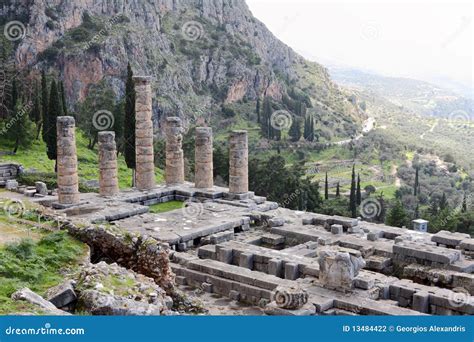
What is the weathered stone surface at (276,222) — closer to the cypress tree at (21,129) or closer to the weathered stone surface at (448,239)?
the weathered stone surface at (448,239)

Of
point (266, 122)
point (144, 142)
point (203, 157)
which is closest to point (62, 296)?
point (144, 142)

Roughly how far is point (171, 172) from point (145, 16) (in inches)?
3074

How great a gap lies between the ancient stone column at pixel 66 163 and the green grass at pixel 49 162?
1565cm

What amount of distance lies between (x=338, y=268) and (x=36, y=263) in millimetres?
8142

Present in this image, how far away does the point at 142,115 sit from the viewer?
102 feet

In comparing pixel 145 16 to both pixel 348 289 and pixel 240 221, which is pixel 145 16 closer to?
pixel 240 221

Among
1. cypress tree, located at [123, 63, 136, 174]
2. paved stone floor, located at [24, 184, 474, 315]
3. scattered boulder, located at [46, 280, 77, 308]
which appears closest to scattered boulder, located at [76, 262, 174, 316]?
scattered boulder, located at [46, 280, 77, 308]

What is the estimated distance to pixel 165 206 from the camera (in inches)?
1169

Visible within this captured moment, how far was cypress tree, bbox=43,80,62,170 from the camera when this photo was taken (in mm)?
41719

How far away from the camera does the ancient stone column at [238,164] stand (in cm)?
3061

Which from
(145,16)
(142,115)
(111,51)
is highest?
(145,16)

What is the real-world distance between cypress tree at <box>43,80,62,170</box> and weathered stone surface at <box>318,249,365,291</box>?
89.8 feet

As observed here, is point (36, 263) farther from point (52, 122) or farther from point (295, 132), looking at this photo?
point (295, 132)

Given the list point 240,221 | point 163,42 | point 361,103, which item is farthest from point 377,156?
point 240,221
